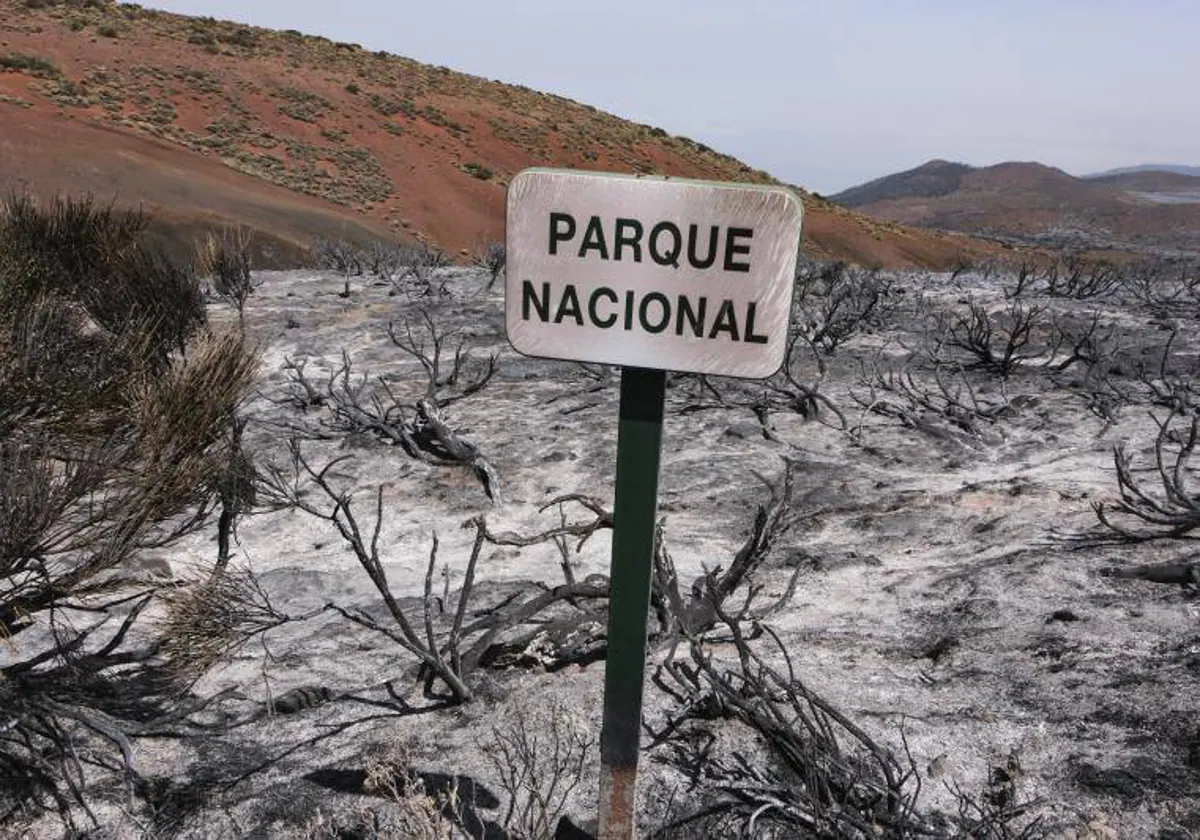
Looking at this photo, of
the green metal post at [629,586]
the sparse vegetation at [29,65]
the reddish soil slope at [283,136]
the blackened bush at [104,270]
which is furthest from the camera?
the sparse vegetation at [29,65]

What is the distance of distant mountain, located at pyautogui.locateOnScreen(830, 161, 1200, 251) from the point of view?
66.2 meters

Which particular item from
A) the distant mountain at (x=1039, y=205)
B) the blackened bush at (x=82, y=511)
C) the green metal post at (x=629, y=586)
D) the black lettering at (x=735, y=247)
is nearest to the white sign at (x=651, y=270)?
the black lettering at (x=735, y=247)

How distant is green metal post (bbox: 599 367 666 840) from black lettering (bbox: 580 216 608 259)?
0.81 feet

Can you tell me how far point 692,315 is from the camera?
154 centimetres

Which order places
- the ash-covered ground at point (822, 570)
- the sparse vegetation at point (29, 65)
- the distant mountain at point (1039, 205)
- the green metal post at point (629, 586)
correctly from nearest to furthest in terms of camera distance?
the green metal post at point (629, 586)
the ash-covered ground at point (822, 570)
the sparse vegetation at point (29, 65)
the distant mountain at point (1039, 205)

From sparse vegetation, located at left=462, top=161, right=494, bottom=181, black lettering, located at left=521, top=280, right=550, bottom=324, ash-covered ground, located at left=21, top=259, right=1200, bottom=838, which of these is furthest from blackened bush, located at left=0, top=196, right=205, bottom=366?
sparse vegetation, located at left=462, top=161, right=494, bottom=181

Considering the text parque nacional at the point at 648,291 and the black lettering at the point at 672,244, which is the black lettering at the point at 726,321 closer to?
the text parque nacional at the point at 648,291

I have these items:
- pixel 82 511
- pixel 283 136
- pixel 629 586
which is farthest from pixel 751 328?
pixel 283 136

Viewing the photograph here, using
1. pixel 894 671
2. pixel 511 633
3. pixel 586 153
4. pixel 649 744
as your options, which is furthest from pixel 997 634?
pixel 586 153

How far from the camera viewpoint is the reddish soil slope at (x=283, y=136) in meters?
20.7

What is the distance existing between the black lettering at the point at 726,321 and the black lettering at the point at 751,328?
0.08 feet

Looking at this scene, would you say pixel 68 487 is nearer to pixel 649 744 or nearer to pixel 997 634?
pixel 649 744

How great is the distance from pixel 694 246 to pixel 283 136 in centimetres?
3515

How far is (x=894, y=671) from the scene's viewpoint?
2.71 metres
